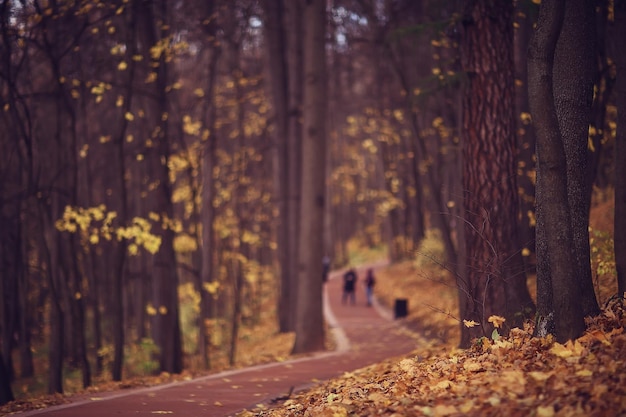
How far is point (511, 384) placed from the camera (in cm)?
621

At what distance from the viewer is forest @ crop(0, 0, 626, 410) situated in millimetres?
8062

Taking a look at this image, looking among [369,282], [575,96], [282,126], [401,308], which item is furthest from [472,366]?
[369,282]

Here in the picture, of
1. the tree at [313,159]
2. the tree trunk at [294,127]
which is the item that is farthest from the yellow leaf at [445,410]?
the tree trunk at [294,127]

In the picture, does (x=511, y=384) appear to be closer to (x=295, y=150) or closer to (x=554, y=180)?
(x=554, y=180)

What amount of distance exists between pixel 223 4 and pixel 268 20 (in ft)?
11.4

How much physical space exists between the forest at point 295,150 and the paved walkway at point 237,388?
177cm

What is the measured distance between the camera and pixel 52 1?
47.9 ft

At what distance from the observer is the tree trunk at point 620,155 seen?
30.6 feet

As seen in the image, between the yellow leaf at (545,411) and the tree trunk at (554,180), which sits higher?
the tree trunk at (554,180)

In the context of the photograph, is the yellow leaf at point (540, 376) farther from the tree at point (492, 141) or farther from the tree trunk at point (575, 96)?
the tree at point (492, 141)

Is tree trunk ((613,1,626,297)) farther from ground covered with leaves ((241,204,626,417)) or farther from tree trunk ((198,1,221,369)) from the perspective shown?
tree trunk ((198,1,221,369))

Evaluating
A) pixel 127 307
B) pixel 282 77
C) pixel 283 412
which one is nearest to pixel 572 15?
pixel 283 412

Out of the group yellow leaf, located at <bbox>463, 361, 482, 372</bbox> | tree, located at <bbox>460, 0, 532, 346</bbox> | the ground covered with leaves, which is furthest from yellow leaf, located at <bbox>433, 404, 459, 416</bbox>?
tree, located at <bbox>460, 0, 532, 346</bbox>

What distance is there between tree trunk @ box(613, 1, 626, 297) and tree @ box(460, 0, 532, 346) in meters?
1.84
